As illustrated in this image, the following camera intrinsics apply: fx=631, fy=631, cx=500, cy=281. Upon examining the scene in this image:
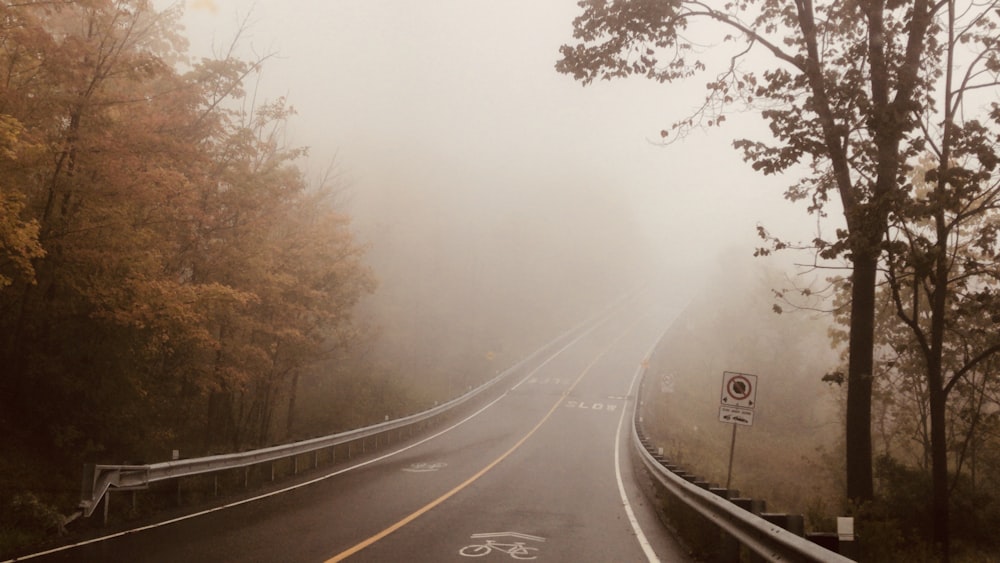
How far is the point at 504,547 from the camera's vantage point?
8.03 meters

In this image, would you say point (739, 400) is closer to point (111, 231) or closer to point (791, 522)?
point (791, 522)

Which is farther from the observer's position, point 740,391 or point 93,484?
point 740,391

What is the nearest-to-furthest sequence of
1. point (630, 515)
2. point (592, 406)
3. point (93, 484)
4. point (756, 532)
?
point (756, 532), point (93, 484), point (630, 515), point (592, 406)

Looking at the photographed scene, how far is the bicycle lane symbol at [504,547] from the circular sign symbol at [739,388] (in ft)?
20.6

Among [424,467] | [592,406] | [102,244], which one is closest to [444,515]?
[424,467]

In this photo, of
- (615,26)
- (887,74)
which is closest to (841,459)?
(887,74)

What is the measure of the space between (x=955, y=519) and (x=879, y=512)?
18.0ft

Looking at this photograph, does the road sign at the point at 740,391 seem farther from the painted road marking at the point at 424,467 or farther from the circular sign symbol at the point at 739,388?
the painted road marking at the point at 424,467

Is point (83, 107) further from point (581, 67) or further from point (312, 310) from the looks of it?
point (312, 310)

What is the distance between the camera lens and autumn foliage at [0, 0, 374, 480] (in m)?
11.3

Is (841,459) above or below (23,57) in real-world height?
below

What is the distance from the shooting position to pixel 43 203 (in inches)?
480

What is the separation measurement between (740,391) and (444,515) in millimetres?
6768

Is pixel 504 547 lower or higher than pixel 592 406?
higher
